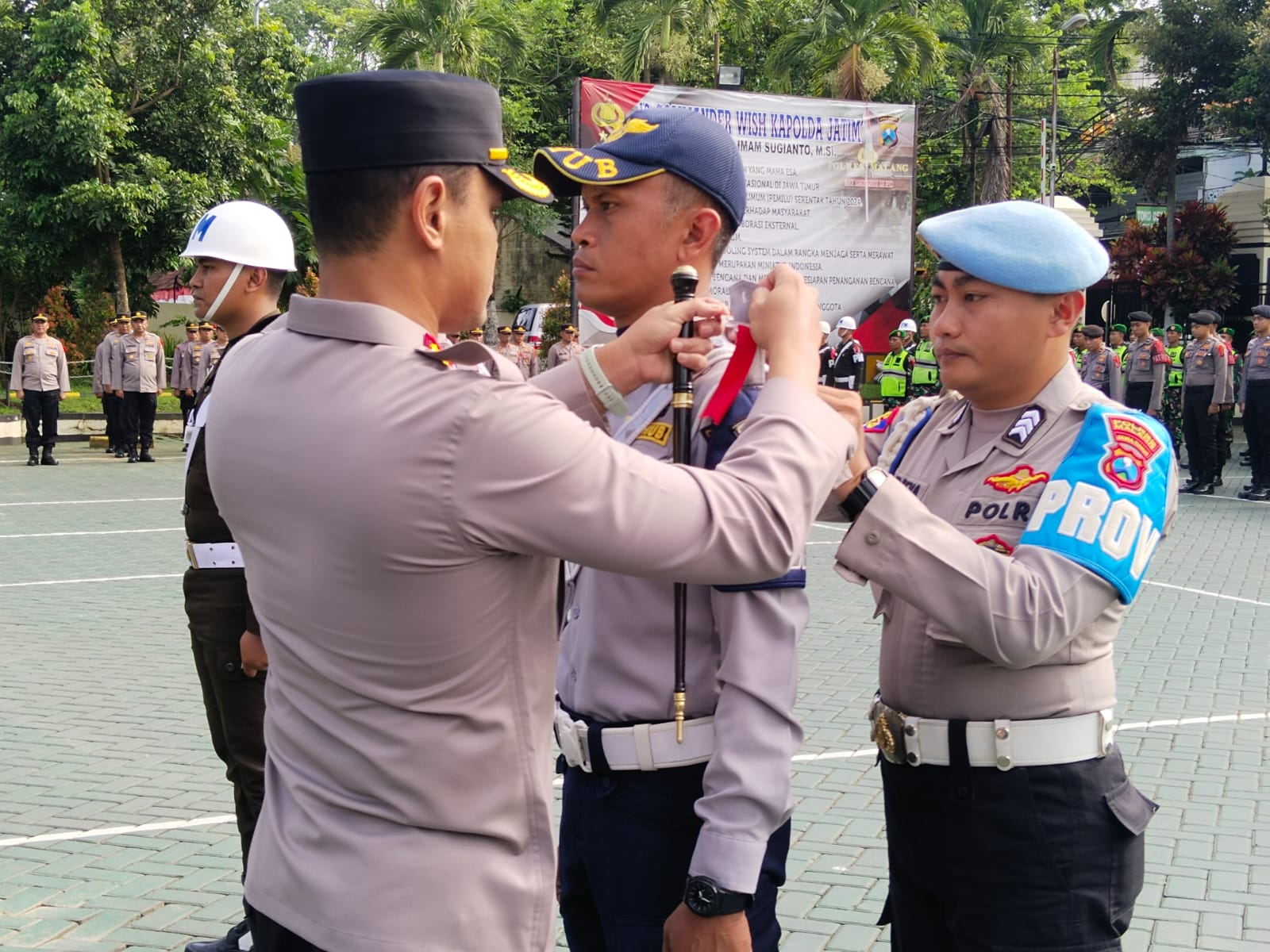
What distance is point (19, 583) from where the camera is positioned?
9648mm

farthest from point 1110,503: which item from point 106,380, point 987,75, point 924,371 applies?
point 987,75

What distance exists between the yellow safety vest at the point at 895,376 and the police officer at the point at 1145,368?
159 inches

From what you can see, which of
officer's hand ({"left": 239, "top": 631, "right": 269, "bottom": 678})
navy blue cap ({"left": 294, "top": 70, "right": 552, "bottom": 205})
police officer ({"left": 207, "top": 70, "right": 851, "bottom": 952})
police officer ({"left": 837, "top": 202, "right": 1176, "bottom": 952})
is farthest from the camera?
officer's hand ({"left": 239, "top": 631, "right": 269, "bottom": 678})

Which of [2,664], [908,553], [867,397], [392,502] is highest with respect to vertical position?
[392,502]

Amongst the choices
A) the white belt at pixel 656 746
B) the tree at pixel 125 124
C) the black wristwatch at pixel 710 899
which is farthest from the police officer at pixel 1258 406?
the tree at pixel 125 124

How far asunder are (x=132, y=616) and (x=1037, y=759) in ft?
24.2

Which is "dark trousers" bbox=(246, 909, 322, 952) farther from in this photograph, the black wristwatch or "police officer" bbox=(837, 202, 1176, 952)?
"police officer" bbox=(837, 202, 1176, 952)

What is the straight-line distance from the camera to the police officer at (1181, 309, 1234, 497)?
55.1 feet

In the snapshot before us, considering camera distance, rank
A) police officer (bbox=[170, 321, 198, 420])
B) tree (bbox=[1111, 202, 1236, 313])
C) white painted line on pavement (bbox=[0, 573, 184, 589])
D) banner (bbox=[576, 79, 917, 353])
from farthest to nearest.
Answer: tree (bbox=[1111, 202, 1236, 313])
police officer (bbox=[170, 321, 198, 420])
banner (bbox=[576, 79, 917, 353])
white painted line on pavement (bbox=[0, 573, 184, 589])

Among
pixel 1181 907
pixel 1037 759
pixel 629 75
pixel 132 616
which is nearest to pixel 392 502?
pixel 1037 759

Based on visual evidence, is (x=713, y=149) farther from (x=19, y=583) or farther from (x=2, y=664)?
(x=19, y=583)

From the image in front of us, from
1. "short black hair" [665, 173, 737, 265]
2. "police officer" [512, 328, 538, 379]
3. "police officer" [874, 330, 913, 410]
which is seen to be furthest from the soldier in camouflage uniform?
"short black hair" [665, 173, 737, 265]

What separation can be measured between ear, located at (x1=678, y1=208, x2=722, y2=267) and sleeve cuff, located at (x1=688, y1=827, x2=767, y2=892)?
101cm

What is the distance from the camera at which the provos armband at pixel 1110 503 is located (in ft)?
7.38
